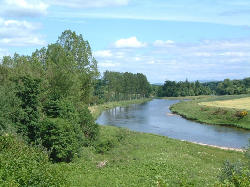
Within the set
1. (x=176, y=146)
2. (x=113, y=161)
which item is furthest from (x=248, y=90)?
(x=113, y=161)

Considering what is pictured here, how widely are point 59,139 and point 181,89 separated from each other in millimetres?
148484

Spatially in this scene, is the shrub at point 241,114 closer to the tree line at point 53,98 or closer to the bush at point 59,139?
the tree line at point 53,98

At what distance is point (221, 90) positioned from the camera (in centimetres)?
15175

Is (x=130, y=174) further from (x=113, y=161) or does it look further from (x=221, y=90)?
(x=221, y=90)

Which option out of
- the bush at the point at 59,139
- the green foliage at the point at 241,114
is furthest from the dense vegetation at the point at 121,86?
the bush at the point at 59,139

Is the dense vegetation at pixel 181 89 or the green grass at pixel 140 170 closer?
the green grass at pixel 140 170

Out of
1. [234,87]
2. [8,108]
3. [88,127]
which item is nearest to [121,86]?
[234,87]

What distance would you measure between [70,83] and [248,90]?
11512 cm

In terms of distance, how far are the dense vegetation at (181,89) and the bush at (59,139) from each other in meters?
143

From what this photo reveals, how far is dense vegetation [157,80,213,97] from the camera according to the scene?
545 ft

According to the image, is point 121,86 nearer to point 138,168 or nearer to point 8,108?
point 8,108

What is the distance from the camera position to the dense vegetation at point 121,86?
114375mm

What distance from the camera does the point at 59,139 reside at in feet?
78.2

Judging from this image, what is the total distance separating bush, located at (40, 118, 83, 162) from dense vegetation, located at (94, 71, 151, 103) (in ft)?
252
